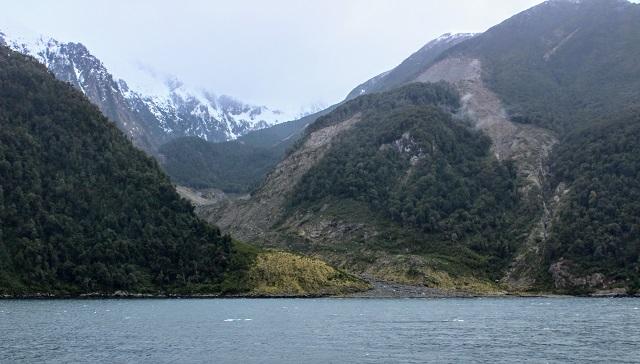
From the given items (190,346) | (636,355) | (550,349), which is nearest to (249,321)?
(190,346)

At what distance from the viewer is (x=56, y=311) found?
19075 cm

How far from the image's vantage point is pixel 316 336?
132250 millimetres

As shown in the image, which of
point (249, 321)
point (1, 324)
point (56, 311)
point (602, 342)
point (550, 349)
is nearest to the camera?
point (550, 349)

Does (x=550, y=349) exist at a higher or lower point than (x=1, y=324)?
lower

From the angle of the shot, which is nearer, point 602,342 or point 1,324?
point 602,342

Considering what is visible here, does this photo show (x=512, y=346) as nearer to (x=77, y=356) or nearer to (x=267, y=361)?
(x=267, y=361)

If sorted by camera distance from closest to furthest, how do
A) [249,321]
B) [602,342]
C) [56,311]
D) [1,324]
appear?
[602,342] → [1,324] → [249,321] → [56,311]

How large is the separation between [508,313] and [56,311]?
12306 centimetres

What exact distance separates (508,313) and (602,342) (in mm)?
72500

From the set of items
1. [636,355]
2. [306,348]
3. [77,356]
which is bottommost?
[636,355]

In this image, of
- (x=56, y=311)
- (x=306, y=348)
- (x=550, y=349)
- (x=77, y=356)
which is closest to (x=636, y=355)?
(x=550, y=349)

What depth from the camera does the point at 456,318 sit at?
17438 cm

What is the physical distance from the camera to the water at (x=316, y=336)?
104m

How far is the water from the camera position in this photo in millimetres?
103625
